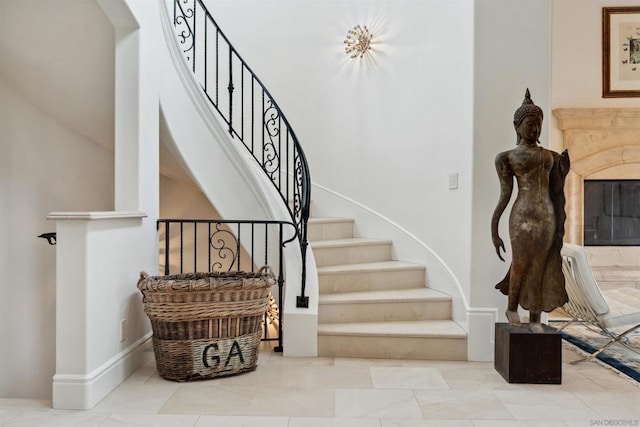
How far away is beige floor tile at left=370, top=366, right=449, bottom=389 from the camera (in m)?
2.62

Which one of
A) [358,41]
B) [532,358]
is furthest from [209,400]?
[358,41]

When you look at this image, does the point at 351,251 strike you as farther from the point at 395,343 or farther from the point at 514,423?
the point at 514,423

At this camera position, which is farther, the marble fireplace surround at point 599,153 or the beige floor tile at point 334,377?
the marble fireplace surround at point 599,153

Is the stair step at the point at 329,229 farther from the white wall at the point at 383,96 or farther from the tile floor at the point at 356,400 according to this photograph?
the tile floor at the point at 356,400


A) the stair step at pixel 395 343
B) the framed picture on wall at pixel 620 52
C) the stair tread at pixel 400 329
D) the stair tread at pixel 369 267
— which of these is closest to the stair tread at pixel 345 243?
the stair tread at pixel 369 267

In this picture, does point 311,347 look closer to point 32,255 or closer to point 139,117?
point 139,117

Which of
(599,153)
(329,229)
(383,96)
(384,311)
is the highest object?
(383,96)

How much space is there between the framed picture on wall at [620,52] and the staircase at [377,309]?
3.48m

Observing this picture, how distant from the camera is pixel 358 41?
15.8 ft

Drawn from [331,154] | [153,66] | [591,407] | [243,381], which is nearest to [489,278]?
[591,407]

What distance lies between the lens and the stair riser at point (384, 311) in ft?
→ 11.0

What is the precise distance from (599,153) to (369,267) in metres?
3.39

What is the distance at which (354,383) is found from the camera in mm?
2648

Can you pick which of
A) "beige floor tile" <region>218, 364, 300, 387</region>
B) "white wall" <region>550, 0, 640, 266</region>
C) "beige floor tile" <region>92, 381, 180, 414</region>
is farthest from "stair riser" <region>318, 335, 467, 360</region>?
"white wall" <region>550, 0, 640, 266</region>
